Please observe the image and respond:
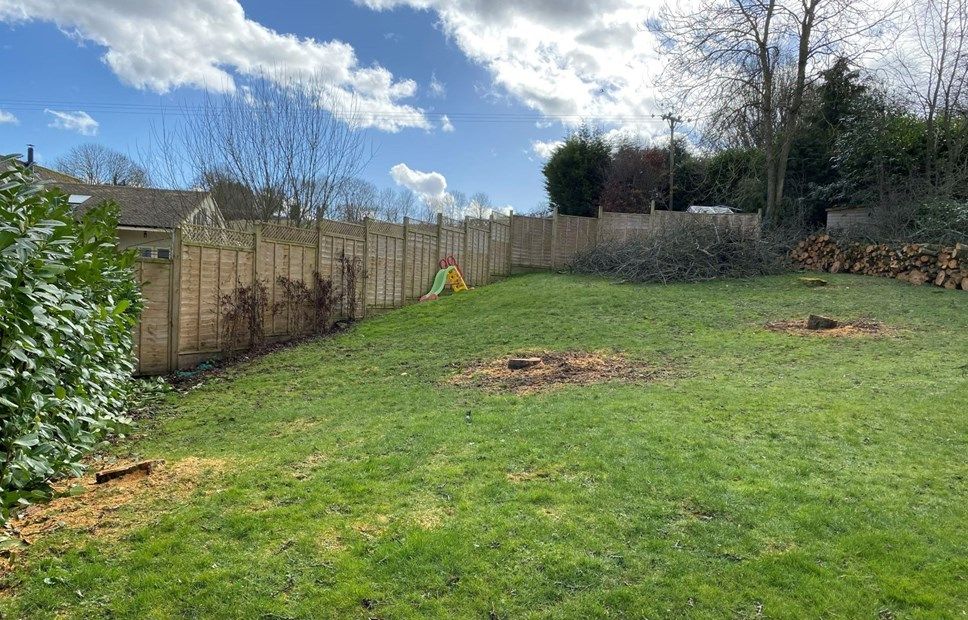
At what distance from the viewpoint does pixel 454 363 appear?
24.9 feet

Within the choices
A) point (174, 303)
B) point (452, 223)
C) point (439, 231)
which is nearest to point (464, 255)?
point (452, 223)

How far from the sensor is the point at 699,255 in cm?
1390

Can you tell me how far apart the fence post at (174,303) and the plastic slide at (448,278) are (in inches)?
259

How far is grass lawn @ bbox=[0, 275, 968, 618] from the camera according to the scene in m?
2.42

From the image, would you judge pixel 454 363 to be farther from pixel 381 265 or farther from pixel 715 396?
pixel 381 265

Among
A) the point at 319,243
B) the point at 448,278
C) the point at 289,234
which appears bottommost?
the point at 448,278

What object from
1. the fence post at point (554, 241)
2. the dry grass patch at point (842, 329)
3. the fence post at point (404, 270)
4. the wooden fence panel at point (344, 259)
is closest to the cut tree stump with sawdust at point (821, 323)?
the dry grass patch at point (842, 329)

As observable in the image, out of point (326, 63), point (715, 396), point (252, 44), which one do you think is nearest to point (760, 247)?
point (715, 396)

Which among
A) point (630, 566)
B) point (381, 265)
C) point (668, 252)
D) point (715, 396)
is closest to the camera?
point (630, 566)

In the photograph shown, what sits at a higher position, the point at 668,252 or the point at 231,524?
the point at 668,252

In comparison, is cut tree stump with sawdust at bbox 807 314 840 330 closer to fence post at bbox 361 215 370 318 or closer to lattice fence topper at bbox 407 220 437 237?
fence post at bbox 361 215 370 318

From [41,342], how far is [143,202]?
1841 centimetres

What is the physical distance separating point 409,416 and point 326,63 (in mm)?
9932

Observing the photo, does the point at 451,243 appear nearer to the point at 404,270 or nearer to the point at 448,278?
the point at 448,278
